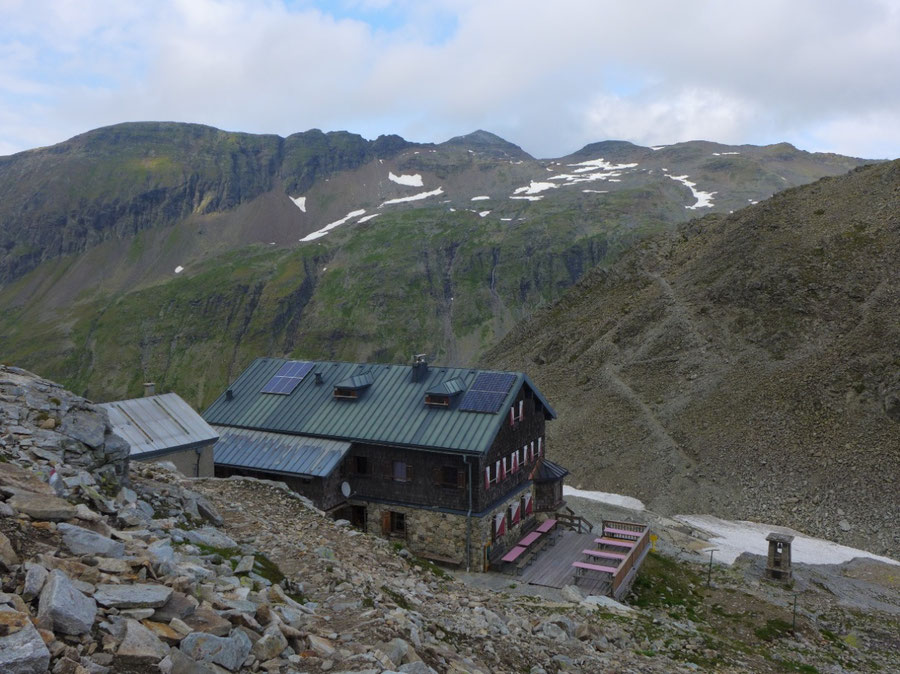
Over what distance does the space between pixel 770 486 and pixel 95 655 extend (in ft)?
168

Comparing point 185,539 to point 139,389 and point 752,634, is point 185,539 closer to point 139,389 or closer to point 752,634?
point 752,634

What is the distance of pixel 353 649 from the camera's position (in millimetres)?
9789

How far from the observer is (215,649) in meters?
7.95

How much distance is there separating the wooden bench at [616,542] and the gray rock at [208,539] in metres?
22.1

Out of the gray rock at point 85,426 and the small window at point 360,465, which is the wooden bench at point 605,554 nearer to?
the small window at point 360,465

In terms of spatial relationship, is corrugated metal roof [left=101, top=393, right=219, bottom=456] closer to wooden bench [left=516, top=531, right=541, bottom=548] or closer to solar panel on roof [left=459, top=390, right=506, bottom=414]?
solar panel on roof [left=459, top=390, right=506, bottom=414]

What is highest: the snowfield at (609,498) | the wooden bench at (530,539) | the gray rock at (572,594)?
the gray rock at (572,594)

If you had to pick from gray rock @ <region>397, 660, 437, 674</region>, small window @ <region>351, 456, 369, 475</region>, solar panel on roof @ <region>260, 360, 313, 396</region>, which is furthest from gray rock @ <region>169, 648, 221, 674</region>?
solar panel on roof @ <region>260, 360, 313, 396</region>

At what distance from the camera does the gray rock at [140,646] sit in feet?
23.9

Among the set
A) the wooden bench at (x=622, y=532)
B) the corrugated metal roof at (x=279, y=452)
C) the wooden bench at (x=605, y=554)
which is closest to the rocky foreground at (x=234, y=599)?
the wooden bench at (x=605, y=554)

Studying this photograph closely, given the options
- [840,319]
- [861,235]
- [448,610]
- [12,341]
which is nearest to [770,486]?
[840,319]

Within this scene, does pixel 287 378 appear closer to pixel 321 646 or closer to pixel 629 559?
pixel 629 559

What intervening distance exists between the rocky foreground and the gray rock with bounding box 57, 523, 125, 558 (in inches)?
1.0

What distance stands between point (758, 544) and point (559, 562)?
57.6 feet
